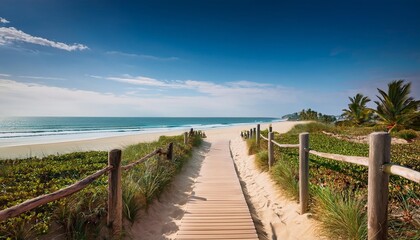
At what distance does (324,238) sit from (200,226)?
2.08m

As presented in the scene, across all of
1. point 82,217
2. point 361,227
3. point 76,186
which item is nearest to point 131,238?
point 82,217

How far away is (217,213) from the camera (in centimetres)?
500

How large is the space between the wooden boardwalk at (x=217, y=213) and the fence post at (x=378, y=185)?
190 cm

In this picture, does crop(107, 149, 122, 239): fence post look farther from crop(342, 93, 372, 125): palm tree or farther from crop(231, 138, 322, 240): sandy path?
crop(342, 93, 372, 125): palm tree

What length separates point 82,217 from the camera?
11.8ft

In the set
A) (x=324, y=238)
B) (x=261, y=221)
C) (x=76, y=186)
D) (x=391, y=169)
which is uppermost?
(x=391, y=169)

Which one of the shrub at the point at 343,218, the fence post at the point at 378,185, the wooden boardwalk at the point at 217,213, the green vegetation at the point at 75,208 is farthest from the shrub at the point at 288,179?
the green vegetation at the point at 75,208

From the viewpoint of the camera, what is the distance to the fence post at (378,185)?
2.52m

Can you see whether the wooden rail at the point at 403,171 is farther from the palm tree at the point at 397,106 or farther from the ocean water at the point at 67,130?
the ocean water at the point at 67,130

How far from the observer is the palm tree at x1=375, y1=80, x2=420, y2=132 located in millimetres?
21766

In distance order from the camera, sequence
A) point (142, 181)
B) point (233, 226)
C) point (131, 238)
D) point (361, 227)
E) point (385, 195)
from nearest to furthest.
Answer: point (385, 195)
point (361, 227)
point (131, 238)
point (233, 226)
point (142, 181)

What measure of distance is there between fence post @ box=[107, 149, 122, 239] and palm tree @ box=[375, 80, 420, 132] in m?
25.0

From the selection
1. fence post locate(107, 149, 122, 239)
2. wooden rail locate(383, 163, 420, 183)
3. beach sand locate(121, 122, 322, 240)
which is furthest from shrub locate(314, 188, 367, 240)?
fence post locate(107, 149, 122, 239)

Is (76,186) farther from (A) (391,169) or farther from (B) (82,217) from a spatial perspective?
(A) (391,169)
